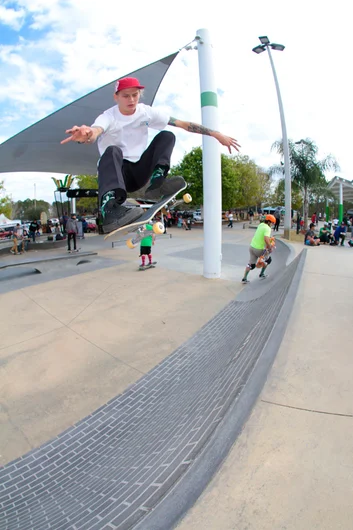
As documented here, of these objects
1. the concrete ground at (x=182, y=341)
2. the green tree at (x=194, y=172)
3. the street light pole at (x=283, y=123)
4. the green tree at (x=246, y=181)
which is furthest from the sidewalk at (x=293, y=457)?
the green tree at (x=246, y=181)

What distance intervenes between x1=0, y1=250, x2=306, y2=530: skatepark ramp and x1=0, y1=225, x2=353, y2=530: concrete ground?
0.11 m

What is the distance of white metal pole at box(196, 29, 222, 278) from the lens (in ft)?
23.4

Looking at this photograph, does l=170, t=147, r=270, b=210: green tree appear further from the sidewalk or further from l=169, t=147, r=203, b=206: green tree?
the sidewalk

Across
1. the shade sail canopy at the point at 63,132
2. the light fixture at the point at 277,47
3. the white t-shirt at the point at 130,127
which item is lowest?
the white t-shirt at the point at 130,127

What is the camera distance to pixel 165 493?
1.47 m

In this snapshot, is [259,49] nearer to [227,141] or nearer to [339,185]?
[339,185]

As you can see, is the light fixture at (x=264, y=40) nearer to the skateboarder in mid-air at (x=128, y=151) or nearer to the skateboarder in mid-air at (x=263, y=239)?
the skateboarder in mid-air at (x=263, y=239)

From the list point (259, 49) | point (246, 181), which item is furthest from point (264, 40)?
point (246, 181)

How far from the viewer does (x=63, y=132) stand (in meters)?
6.36

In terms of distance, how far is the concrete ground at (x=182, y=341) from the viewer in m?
1.34

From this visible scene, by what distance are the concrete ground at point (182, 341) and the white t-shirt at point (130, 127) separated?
103 inches

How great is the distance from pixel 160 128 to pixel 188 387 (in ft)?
9.80

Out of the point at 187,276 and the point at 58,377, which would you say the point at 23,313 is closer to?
Result: the point at 58,377

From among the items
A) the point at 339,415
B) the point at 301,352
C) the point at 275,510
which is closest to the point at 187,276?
the point at 301,352
